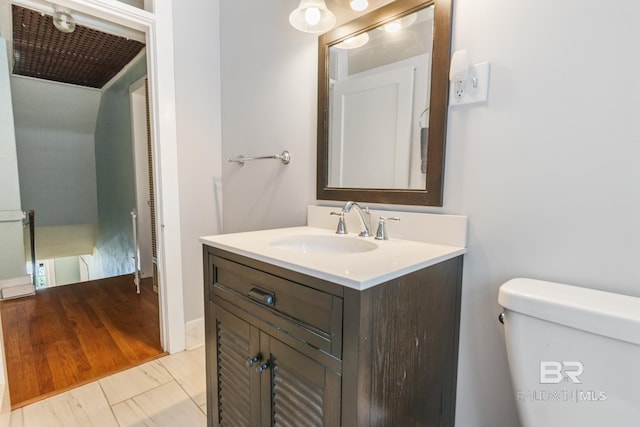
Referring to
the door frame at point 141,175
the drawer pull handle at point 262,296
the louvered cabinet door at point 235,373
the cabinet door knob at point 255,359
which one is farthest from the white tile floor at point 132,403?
the door frame at point 141,175

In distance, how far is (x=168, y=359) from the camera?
1799mm

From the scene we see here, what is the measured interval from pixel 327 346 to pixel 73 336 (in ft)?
7.15

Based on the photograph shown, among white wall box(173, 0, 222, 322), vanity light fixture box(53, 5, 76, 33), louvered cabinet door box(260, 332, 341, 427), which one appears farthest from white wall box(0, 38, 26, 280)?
louvered cabinet door box(260, 332, 341, 427)

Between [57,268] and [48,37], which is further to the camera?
[57,268]

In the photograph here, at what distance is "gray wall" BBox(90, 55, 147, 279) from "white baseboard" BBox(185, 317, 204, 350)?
2070 millimetres

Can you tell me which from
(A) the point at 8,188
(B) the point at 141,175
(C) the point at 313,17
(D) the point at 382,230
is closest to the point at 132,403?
(D) the point at 382,230

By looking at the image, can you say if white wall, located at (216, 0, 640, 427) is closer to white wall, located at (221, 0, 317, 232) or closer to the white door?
the white door

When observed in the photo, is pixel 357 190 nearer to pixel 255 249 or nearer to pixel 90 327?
pixel 255 249

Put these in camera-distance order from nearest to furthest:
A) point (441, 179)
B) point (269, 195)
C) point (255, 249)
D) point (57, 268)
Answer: point (255, 249) → point (441, 179) → point (269, 195) → point (57, 268)

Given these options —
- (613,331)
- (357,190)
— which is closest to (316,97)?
(357,190)

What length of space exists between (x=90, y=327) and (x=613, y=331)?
9.10ft

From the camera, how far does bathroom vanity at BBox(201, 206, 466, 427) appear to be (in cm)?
69

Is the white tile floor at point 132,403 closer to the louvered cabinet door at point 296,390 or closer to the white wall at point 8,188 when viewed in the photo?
the louvered cabinet door at point 296,390

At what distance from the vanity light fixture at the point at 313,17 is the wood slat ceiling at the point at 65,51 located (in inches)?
78.4
